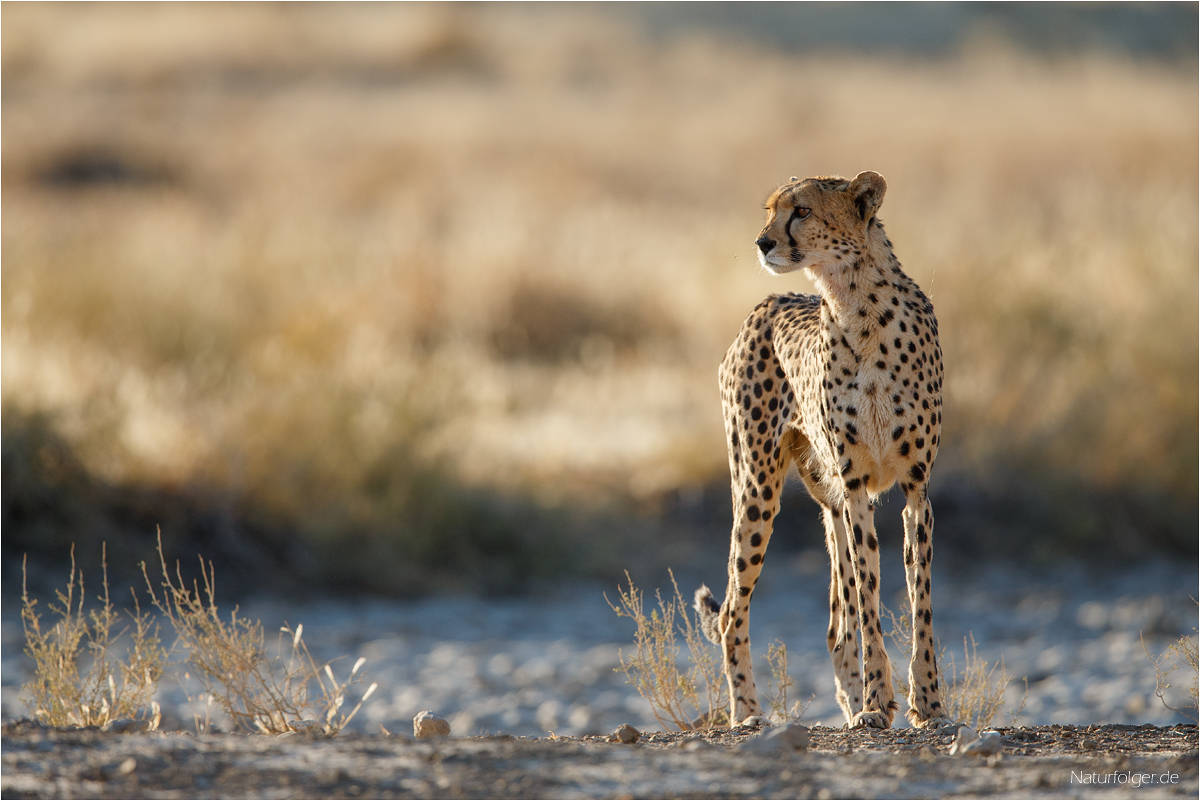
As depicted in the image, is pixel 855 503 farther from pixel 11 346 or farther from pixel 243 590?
pixel 11 346

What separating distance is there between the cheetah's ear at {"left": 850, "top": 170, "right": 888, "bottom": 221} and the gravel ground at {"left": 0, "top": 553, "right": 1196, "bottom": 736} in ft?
8.26

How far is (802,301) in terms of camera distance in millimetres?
4492

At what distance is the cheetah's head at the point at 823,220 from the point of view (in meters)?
3.71

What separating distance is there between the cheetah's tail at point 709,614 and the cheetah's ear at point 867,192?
1.39 m

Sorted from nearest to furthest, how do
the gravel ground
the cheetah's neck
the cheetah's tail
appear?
the cheetah's neck, the cheetah's tail, the gravel ground

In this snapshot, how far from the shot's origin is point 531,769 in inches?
125

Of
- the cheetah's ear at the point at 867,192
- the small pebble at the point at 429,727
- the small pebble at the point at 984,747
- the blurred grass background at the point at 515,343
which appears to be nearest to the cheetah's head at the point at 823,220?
the cheetah's ear at the point at 867,192

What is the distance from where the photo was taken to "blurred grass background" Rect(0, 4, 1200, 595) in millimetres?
7938

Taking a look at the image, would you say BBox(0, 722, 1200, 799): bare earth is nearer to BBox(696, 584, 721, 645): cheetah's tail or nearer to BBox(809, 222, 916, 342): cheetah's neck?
BBox(696, 584, 721, 645): cheetah's tail

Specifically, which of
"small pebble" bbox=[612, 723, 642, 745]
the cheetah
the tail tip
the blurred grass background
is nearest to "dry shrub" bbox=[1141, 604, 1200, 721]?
the cheetah

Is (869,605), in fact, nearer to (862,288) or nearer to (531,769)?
(862,288)

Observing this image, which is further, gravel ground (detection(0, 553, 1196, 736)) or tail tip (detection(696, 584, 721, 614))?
gravel ground (detection(0, 553, 1196, 736))

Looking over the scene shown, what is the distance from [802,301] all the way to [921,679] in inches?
51.1

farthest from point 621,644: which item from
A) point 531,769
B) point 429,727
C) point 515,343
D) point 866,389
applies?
point 515,343
